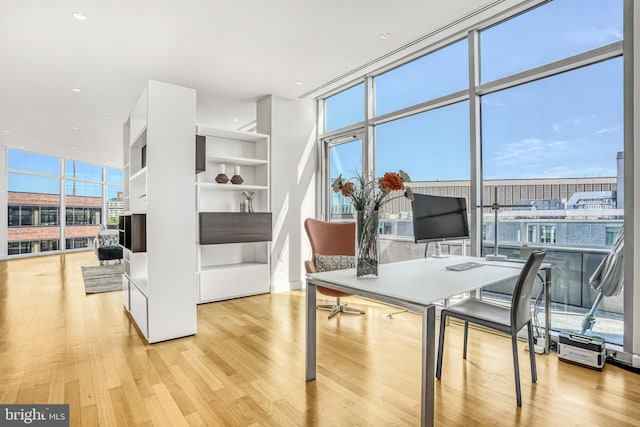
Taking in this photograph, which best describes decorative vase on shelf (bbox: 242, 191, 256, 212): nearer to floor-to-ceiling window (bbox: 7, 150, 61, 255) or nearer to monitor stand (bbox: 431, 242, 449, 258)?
monitor stand (bbox: 431, 242, 449, 258)

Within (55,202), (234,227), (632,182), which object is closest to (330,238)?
(234,227)

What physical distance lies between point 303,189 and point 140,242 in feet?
9.15

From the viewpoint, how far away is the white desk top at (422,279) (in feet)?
5.89

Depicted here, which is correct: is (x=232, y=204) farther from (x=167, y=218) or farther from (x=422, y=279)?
(x=422, y=279)

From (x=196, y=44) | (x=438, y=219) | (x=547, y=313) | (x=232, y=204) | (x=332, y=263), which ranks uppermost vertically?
(x=196, y=44)

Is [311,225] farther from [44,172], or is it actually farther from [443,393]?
[44,172]

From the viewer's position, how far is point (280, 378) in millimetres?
2379

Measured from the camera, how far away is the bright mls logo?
6.21 feet

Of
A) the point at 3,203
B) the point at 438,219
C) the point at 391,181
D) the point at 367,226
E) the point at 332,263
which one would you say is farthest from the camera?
the point at 3,203

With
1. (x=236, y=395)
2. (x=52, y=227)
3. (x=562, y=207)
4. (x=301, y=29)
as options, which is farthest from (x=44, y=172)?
(x=562, y=207)

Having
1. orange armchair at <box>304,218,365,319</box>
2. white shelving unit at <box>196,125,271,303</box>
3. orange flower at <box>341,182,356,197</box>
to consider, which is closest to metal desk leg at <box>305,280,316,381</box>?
orange flower at <box>341,182,356,197</box>

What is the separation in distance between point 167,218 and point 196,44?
1891mm

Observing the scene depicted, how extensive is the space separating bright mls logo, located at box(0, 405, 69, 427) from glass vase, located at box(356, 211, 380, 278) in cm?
190

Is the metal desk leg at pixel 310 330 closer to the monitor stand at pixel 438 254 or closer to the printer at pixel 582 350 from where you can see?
the monitor stand at pixel 438 254
